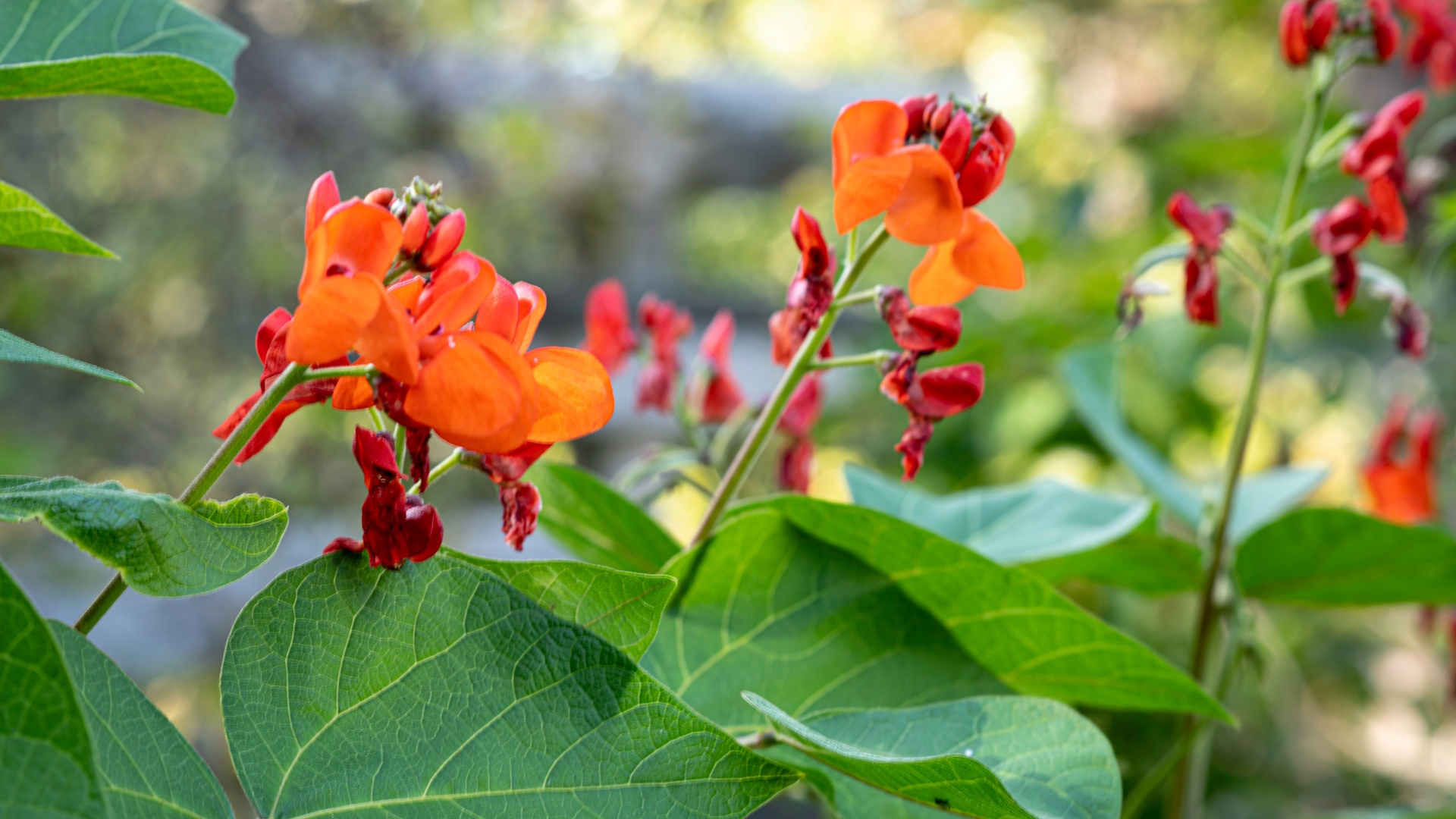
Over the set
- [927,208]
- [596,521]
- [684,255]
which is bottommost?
[684,255]

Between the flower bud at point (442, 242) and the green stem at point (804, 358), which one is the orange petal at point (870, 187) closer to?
the green stem at point (804, 358)

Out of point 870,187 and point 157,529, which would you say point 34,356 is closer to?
point 157,529

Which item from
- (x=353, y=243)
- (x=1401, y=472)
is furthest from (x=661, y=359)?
(x=1401, y=472)

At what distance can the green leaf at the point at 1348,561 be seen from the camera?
26.2 inches

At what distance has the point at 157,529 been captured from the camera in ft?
1.07

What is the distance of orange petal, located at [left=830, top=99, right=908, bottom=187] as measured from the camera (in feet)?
1.42

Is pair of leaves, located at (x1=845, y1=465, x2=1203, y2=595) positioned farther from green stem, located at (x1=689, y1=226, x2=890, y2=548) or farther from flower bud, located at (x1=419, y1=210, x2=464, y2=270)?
flower bud, located at (x1=419, y1=210, x2=464, y2=270)

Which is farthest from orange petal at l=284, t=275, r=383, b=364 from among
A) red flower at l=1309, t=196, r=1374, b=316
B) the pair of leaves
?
red flower at l=1309, t=196, r=1374, b=316

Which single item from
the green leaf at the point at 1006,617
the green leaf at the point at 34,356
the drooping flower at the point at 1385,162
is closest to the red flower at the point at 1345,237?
the drooping flower at the point at 1385,162

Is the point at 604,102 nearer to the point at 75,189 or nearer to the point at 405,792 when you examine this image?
the point at 75,189

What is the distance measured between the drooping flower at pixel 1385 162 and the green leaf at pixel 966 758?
0.39 meters

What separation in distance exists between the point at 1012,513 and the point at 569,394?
17.1 inches

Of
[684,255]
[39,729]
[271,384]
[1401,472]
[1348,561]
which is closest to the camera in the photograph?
[39,729]

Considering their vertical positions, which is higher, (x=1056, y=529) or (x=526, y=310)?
(x=526, y=310)
